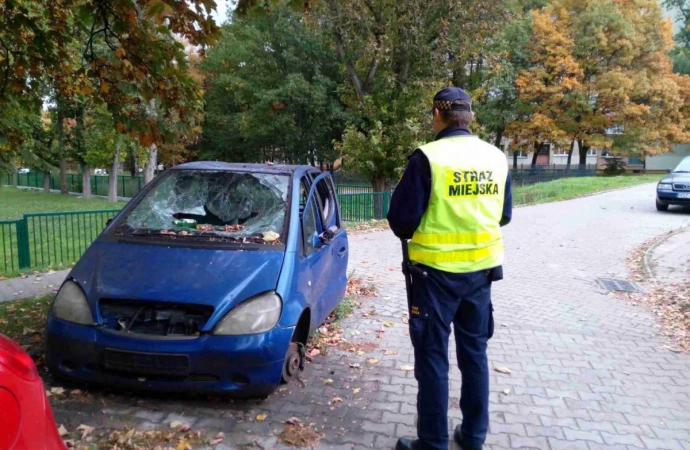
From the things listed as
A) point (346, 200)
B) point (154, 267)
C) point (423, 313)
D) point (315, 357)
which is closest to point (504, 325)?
point (315, 357)

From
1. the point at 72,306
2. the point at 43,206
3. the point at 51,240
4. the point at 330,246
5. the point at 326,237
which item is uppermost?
the point at 326,237

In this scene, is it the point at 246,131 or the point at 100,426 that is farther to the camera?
the point at 246,131

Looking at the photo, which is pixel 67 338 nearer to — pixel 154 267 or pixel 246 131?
pixel 154 267

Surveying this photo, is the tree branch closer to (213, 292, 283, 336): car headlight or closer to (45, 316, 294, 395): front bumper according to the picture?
(213, 292, 283, 336): car headlight

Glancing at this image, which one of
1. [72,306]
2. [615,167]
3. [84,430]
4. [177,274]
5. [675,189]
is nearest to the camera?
[84,430]

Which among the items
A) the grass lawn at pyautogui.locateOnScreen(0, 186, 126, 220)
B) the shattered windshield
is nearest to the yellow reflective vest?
the shattered windshield

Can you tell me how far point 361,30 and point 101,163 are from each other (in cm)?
1813

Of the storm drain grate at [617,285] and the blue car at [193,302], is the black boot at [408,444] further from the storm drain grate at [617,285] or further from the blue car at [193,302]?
the storm drain grate at [617,285]

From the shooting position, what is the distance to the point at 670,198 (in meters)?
16.8

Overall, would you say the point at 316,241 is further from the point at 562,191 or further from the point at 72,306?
the point at 562,191

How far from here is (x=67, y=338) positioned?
369 centimetres

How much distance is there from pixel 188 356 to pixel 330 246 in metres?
2.05

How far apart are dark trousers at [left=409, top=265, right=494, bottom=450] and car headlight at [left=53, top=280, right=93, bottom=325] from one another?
7.11ft

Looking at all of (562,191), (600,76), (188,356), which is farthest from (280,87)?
(188,356)
